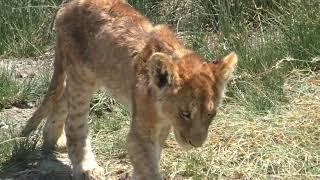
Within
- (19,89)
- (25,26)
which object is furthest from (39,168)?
(25,26)

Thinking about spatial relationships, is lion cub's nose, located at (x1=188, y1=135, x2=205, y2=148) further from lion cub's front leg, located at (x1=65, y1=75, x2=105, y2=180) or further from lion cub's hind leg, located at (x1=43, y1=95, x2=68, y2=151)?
lion cub's hind leg, located at (x1=43, y1=95, x2=68, y2=151)

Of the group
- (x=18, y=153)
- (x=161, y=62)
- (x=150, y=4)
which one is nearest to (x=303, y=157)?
(x=161, y=62)

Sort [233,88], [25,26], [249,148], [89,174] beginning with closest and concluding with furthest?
[89,174]
[249,148]
[233,88]
[25,26]

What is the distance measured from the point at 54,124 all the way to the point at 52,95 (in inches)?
9.2

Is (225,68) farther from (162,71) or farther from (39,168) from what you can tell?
(39,168)

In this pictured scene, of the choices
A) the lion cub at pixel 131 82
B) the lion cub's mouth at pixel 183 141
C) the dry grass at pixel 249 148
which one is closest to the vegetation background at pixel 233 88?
the dry grass at pixel 249 148

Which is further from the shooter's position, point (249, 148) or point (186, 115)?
point (249, 148)

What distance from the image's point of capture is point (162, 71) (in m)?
4.11

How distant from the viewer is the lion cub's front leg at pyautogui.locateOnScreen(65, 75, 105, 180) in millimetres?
5172

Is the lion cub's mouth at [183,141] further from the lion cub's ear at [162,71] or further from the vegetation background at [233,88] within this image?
the vegetation background at [233,88]

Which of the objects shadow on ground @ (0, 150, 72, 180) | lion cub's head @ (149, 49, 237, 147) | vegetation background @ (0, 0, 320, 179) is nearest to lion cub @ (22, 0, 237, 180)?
lion cub's head @ (149, 49, 237, 147)

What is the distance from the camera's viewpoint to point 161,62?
160 inches

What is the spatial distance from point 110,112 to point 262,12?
249 cm

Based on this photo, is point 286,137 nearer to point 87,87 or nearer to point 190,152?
point 190,152
